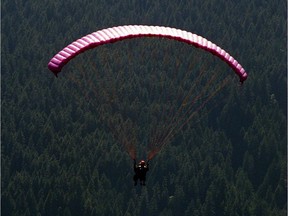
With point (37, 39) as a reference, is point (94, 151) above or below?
below

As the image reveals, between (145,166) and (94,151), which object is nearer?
(145,166)

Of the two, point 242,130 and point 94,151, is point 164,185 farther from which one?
point 242,130

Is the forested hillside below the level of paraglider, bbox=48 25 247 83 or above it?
above

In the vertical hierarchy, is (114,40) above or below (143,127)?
below

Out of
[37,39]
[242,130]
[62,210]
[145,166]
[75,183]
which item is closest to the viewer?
[145,166]

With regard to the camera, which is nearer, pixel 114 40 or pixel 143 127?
pixel 114 40

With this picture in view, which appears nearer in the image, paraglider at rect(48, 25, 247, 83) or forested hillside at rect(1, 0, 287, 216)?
paraglider at rect(48, 25, 247, 83)

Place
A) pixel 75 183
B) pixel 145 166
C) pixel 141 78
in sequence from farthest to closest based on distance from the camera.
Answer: pixel 141 78
pixel 75 183
pixel 145 166

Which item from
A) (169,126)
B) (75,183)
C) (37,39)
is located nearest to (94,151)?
(75,183)
